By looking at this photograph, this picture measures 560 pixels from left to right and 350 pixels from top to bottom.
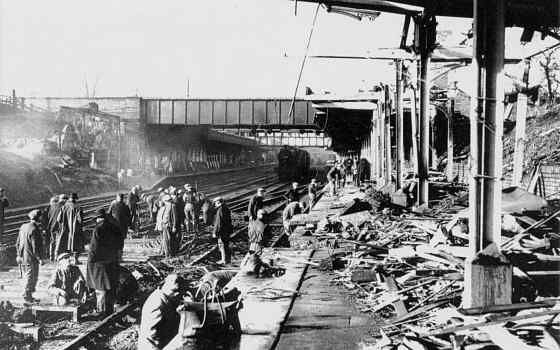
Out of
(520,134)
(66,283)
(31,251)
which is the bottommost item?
(66,283)

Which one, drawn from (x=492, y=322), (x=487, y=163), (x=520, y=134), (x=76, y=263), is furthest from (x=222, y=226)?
(x=492, y=322)

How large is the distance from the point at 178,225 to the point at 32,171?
590 inches

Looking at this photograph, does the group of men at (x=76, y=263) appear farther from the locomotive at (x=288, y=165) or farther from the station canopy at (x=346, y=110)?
the locomotive at (x=288, y=165)

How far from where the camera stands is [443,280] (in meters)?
6.13

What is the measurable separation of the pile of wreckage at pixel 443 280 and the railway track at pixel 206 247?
3579 mm

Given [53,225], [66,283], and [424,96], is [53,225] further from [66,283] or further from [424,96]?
[424,96]

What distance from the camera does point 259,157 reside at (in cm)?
8556

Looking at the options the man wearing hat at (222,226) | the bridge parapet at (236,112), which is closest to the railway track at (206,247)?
the man wearing hat at (222,226)

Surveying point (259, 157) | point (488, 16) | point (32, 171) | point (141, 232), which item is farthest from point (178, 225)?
point (259, 157)

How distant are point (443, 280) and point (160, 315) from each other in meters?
3.64

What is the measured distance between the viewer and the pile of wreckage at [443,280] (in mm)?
4137

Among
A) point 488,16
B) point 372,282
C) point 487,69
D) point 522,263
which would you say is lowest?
point 372,282

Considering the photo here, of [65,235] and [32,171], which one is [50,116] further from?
[65,235]

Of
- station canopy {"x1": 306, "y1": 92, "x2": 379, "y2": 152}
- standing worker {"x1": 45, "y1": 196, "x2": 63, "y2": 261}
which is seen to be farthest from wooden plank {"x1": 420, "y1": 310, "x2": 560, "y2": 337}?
station canopy {"x1": 306, "y1": 92, "x2": 379, "y2": 152}
